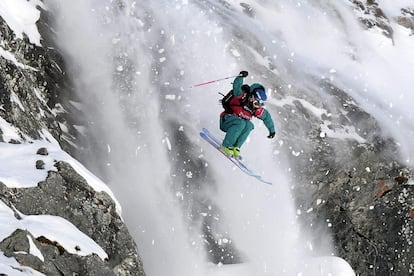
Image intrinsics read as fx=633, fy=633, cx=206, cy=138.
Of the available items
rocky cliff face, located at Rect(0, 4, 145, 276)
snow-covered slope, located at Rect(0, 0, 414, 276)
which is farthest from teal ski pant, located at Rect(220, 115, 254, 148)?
snow-covered slope, located at Rect(0, 0, 414, 276)

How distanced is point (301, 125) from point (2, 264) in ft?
48.2

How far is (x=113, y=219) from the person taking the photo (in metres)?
11.5

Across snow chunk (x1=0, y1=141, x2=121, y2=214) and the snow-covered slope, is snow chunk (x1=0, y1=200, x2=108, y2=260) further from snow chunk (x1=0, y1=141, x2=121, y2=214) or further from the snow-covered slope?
the snow-covered slope

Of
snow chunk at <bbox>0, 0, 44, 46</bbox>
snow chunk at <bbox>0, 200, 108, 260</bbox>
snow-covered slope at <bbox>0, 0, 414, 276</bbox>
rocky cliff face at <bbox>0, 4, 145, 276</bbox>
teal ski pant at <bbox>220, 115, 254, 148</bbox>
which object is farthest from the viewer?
snow-covered slope at <bbox>0, 0, 414, 276</bbox>

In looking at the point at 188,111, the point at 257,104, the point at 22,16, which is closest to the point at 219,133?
the point at 188,111

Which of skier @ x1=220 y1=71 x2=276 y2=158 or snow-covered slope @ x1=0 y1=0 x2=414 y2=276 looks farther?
snow-covered slope @ x1=0 y1=0 x2=414 y2=276

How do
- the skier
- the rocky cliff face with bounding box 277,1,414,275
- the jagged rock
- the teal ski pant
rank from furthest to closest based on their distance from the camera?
1. the rocky cliff face with bounding box 277,1,414,275
2. the teal ski pant
3. the skier
4. the jagged rock

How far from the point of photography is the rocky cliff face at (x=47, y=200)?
9.16 metres

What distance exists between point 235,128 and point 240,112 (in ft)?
1.37

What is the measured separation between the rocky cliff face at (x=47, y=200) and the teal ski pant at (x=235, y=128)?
404 cm

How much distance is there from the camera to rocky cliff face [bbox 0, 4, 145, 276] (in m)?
9.16

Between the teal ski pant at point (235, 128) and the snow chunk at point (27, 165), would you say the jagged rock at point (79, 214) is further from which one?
the teal ski pant at point (235, 128)

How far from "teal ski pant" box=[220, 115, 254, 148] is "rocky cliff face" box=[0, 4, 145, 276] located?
13.2 feet

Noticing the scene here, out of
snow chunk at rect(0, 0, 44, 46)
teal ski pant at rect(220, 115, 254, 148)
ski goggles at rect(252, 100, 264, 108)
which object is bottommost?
teal ski pant at rect(220, 115, 254, 148)
